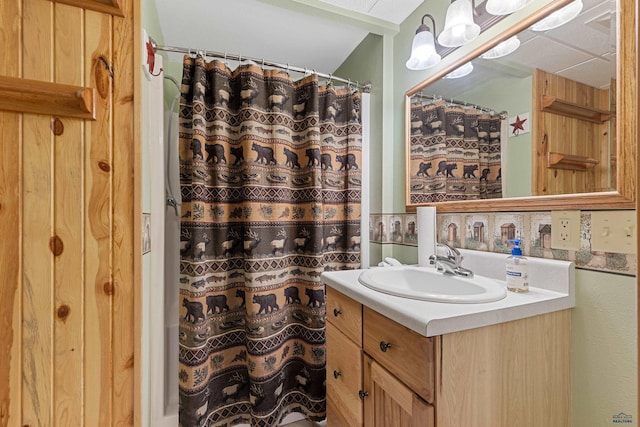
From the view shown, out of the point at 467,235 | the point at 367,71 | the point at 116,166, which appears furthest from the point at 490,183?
the point at 116,166

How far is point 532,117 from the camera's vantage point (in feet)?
3.20

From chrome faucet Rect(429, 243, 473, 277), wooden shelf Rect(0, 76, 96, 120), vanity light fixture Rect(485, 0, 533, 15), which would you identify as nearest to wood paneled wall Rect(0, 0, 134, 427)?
wooden shelf Rect(0, 76, 96, 120)

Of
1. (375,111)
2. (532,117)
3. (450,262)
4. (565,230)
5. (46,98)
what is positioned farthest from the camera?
(375,111)

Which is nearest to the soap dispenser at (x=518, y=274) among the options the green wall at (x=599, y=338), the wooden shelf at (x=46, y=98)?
the green wall at (x=599, y=338)

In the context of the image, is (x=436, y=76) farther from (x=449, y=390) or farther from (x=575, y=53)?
(x=449, y=390)

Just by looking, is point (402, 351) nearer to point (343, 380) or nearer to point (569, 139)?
point (343, 380)

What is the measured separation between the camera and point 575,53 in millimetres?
868

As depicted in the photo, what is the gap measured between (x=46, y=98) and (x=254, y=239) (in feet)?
3.14

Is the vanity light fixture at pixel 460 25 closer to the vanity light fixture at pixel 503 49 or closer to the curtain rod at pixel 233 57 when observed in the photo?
the vanity light fixture at pixel 503 49

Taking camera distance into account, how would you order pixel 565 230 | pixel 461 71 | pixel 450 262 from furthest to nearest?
pixel 461 71, pixel 450 262, pixel 565 230

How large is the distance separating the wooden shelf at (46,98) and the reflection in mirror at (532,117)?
1336 mm

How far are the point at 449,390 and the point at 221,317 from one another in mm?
1158

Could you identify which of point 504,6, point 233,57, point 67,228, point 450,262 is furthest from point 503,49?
point 67,228

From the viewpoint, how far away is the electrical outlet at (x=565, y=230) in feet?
2.74
